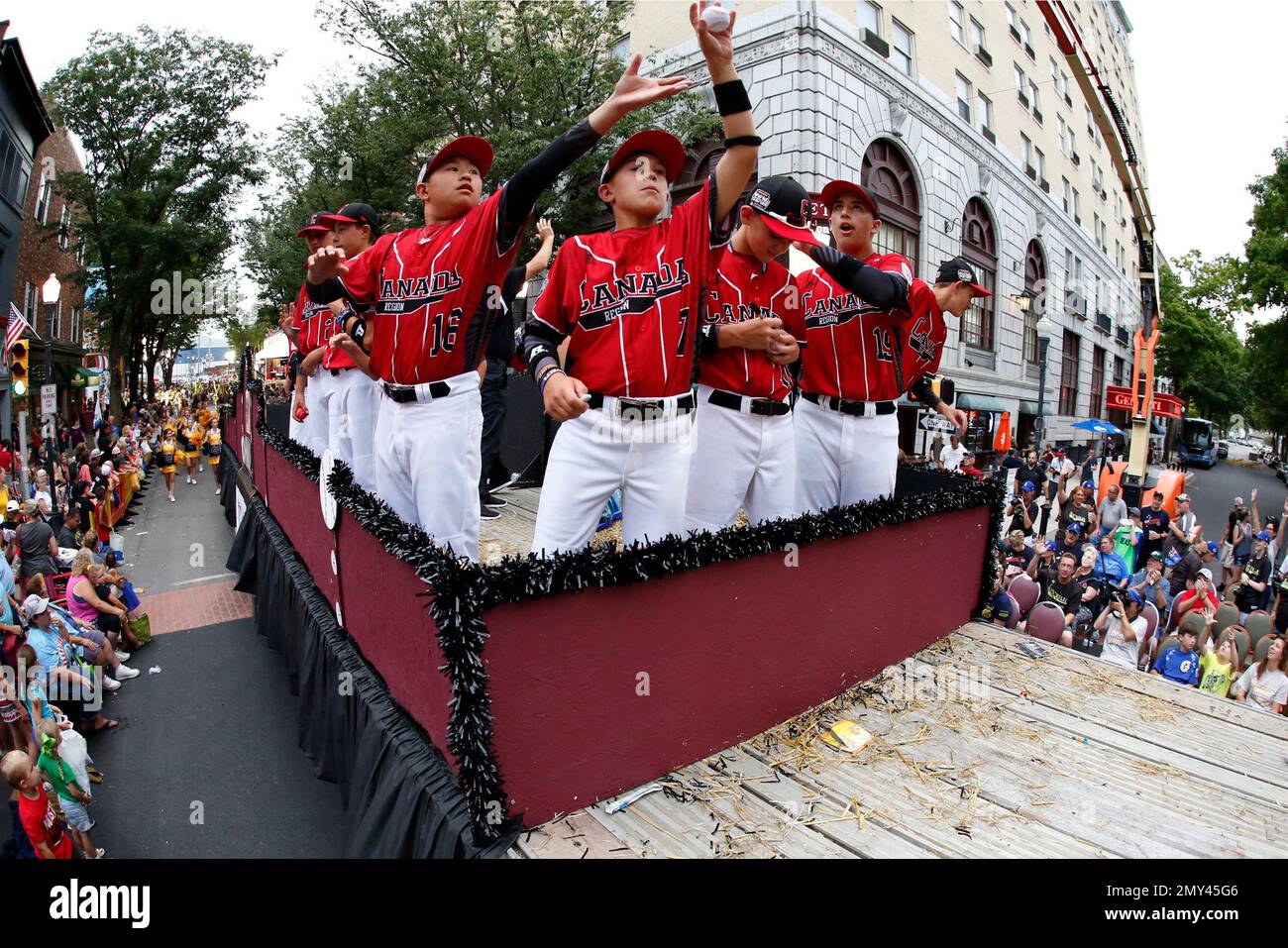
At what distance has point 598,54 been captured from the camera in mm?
17234

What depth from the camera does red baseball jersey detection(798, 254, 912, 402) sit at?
3953 mm

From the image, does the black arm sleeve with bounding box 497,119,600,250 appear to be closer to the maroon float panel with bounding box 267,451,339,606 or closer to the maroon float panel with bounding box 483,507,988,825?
the maroon float panel with bounding box 483,507,988,825

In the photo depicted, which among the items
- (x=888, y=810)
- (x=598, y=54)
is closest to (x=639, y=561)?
(x=888, y=810)

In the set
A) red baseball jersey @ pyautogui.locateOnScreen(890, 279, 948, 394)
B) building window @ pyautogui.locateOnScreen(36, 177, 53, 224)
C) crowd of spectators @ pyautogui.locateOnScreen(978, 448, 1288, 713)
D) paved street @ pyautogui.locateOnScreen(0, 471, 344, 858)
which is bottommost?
paved street @ pyautogui.locateOnScreen(0, 471, 344, 858)

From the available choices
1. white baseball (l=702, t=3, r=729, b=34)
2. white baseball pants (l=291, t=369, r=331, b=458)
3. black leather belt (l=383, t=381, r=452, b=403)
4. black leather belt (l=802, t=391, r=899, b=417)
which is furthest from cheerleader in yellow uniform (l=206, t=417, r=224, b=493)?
white baseball (l=702, t=3, r=729, b=34)

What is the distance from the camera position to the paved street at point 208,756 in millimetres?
5180

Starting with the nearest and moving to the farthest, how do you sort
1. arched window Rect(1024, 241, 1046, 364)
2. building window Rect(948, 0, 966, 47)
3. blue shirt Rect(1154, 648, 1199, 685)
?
blue shirt Rect(1154, 648, 1199, 685), building window Rect(948, 0, 966, 47), arched window Rect(1024, 241, 1046, 364)

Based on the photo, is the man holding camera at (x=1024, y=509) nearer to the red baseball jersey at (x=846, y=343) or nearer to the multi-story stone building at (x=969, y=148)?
the multi-story stone building at (x=969, y=148)

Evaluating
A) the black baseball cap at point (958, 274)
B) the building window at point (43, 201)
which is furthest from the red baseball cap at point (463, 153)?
the building window at point (43, 201)

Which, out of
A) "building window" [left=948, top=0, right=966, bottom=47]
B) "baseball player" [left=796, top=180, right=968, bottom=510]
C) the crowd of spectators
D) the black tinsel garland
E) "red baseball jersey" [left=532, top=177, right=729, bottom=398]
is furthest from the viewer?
"building window" [left=948, top=0, right=966, bottom=47]

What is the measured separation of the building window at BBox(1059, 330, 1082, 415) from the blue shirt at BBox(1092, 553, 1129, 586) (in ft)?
86.7

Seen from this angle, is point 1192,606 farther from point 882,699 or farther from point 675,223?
point 675,223

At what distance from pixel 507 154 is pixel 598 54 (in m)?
4.36

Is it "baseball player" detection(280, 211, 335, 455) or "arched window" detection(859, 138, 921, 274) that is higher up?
"arched window" detection(859, 138, 921, 274)
